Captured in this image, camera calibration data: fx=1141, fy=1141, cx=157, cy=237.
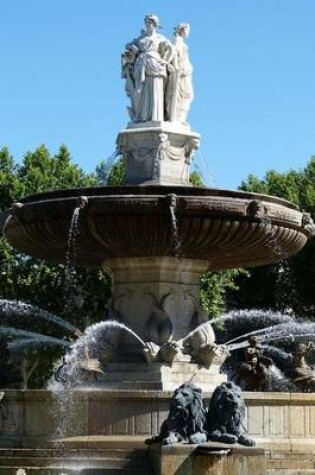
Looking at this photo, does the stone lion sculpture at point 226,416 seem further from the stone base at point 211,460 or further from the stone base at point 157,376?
the stone base at point 157,376

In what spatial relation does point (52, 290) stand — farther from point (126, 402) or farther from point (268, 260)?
point (126, 402)

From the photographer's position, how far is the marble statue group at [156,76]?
1811cm

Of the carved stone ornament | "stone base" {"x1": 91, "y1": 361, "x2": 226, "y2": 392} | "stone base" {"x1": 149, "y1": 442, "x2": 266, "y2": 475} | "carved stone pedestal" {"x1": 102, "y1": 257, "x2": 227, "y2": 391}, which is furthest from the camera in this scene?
the carved stone ornament

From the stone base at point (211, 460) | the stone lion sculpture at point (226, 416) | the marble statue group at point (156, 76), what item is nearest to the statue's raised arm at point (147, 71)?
the marble statue group at point (156, 76)

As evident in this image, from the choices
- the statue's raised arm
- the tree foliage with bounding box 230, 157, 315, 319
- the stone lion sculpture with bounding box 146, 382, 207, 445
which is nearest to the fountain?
the statue's raised arm

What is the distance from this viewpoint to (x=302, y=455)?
46.3ft

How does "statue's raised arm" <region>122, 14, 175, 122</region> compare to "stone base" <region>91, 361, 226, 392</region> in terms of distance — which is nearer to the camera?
"stone base" <region>91, 361, 226, 392</region>

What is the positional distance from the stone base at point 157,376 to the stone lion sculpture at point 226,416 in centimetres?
223

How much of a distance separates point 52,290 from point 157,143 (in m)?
15.8

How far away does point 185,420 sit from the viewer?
42.7 feet

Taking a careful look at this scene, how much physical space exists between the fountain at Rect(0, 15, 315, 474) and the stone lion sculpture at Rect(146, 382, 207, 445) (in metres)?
0.88

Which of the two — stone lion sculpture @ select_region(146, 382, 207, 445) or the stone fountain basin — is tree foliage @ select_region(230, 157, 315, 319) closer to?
the stone fountain basin

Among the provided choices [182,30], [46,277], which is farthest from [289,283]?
[182,30]

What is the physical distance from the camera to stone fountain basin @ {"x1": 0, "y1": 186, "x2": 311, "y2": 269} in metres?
15.2
